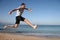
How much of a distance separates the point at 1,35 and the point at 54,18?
5.10 feet

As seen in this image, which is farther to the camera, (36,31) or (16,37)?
(36,31)

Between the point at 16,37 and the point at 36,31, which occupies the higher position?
the point at 36,31

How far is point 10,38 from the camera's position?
5.64 m

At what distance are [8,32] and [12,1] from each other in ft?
2.92

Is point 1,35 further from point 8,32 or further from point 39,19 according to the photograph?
point 39,19

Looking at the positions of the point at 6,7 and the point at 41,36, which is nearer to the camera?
the point at 6,7

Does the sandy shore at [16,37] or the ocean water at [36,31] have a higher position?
the ocean water at [36,31]

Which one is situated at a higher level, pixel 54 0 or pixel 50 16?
pixel 54 0

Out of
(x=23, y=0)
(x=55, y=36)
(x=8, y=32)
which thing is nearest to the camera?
(x=23, y=0)

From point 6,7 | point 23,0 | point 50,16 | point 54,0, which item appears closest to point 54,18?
point 50,16

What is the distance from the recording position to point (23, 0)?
496cm

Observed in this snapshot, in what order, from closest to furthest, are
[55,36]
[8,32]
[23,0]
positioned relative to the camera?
[23,0] → [8,32] → [55,36]

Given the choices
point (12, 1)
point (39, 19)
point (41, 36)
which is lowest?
point (41, 36)

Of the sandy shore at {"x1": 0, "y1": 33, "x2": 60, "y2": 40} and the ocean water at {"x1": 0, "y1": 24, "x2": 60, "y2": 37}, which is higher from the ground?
the ocean water at {"x1": 0, "y1": 24, "x2": 60, "y2": 37}
